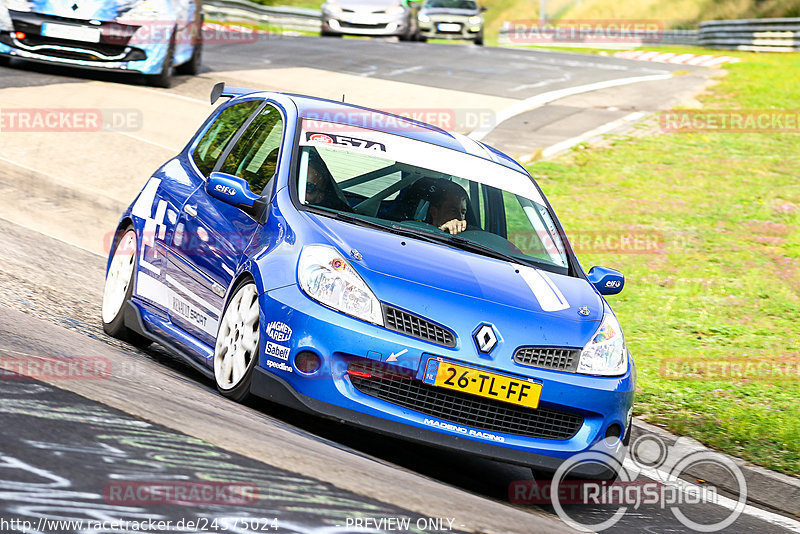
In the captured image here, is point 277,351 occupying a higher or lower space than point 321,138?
lower

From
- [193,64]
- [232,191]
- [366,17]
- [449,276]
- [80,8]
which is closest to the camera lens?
[449,276]

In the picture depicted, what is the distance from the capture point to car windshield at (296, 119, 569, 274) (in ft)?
20.4

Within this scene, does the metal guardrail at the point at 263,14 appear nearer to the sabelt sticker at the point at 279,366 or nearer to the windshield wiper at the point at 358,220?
the windshield wiper at the point at 358,220

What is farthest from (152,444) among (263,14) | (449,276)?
(263,14)

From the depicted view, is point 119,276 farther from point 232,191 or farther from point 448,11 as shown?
point 448,11

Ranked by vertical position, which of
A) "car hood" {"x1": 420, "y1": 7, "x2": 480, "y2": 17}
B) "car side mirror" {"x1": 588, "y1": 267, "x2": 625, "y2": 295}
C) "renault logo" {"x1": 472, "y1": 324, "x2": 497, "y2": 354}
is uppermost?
"car hood" {"x1": 420, "y1": 7, "x2": 480, "y2": 17}

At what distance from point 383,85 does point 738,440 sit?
532 inches

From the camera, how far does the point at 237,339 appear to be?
18.6 feet

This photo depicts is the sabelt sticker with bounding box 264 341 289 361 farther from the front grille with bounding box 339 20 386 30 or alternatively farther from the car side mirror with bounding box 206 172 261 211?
the front grille with bounding box 339 20 386 30

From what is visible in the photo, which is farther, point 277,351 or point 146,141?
point 146,141

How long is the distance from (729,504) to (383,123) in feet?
9.73

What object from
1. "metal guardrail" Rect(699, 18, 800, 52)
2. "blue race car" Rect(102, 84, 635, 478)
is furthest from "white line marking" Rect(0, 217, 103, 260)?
"metal guardrail" Rect(699, 18, 800, 52)

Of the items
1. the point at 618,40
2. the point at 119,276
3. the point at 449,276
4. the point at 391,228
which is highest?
the point at 391,228

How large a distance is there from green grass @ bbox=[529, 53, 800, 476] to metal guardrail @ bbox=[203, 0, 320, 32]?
1940 cm
